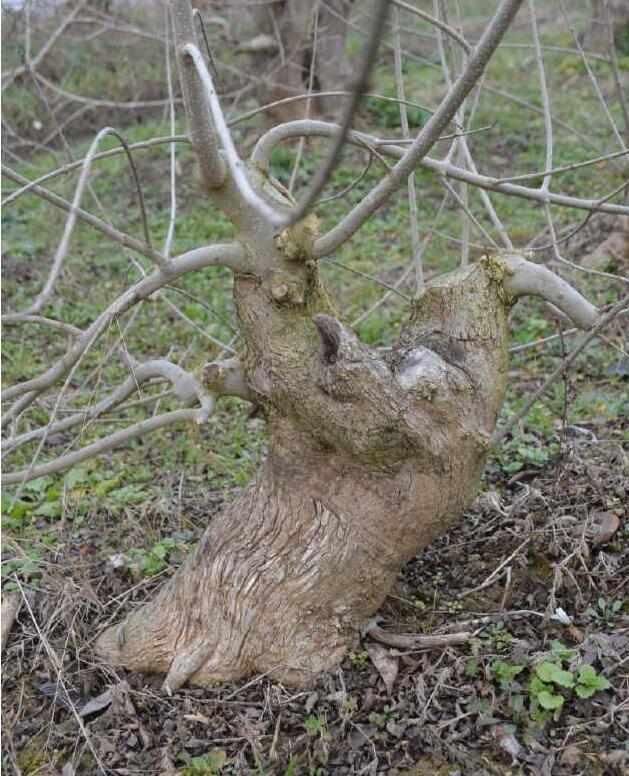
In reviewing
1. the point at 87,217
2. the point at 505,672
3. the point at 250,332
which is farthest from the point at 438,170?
the point at 505,672

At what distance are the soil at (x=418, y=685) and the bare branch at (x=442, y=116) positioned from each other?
109 centimetres

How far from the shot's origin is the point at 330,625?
2102mm

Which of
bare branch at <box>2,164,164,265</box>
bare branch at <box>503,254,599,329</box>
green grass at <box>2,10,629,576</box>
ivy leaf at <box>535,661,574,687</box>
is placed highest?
bare branch at <box>2,164,164,265</box>

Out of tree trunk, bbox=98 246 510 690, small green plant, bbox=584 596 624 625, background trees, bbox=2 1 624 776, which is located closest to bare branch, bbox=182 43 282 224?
background trees, bbox=2 1 624 776

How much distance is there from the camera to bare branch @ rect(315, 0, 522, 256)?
124cm

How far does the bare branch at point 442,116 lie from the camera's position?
124cm

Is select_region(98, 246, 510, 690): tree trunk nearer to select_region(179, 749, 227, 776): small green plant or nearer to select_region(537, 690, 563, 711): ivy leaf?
select_region(179, 749, 227, 776): small green plant

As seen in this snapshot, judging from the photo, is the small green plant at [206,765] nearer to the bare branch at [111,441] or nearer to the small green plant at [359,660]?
the small green plant at [359,660]

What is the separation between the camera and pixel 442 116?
1.40m

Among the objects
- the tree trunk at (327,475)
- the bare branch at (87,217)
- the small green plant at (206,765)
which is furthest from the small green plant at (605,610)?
the bare branch at (87,217)

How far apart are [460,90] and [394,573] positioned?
1.26 meters

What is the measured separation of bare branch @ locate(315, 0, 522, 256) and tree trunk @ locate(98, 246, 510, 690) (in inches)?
13.8

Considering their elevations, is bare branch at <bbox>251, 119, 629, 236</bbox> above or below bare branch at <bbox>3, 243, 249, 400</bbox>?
above

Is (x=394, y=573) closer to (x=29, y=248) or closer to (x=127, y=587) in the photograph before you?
(x=127, y=587)
